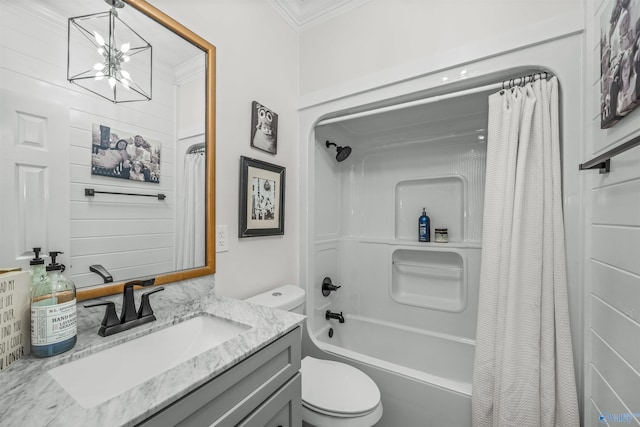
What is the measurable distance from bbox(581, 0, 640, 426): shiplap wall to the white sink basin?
1.21 metres

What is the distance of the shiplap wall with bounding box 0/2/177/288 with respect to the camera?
777 millimetres

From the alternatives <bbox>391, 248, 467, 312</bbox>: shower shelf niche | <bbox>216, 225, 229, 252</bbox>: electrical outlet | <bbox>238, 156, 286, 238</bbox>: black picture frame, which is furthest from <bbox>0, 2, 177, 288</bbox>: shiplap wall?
<bbox>391, 248, 467, 312</bbox>: shower shelf niche

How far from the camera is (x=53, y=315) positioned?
0.70 meters

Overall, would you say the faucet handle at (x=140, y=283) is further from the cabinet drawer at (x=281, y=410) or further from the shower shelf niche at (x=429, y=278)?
the shower shelf niche at (x=429, y=278)

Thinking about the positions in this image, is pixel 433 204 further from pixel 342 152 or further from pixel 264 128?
pixel 264 128

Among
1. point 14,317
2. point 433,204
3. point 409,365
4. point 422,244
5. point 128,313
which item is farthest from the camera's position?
point 433,204

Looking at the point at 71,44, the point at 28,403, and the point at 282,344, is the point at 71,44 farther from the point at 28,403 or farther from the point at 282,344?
the point at 282,344

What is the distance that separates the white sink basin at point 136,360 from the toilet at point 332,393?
0.44 m

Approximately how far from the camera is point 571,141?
1.16 meters

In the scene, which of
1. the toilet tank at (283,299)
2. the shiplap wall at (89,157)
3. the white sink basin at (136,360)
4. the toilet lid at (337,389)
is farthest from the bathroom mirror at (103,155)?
the toilet lid at (337,389)

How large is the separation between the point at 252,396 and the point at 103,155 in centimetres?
94

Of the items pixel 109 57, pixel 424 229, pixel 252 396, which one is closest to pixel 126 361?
pixel 252 396

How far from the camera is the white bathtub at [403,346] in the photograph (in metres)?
1.94

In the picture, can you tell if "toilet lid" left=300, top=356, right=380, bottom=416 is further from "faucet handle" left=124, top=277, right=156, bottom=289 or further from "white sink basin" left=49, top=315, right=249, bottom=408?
"faucet handle" left=124, top=277, right=156, bottom=289
